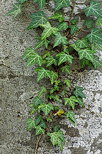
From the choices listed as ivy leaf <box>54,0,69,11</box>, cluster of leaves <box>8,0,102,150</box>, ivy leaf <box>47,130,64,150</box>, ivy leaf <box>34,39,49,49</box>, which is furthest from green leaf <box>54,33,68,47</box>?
ivy leaf <box>47,130,64,150</box>

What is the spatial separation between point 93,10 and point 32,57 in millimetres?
Result: 533

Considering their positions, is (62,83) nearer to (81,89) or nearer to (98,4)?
(81,89)

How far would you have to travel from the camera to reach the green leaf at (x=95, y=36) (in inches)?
67.7

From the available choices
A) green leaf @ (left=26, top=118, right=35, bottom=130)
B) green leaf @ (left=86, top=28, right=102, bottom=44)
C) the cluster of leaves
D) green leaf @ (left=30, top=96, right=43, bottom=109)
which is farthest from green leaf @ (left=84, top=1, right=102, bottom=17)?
green leaf @ (left=26, top=118, right=35, bottom=130)

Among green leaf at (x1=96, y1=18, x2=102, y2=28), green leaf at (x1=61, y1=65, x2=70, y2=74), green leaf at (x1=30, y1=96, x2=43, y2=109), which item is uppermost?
green leaf at (x1=96, y1=18, x2=102, y2=28)

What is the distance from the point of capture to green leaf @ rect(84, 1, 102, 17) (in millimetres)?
1752

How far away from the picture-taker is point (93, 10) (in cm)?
177

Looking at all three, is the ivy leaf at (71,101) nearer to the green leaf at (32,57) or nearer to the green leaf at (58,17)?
the green leaf at (32,57)

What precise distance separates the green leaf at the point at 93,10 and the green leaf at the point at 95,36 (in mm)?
111

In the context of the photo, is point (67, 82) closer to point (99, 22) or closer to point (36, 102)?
point (36, 102)

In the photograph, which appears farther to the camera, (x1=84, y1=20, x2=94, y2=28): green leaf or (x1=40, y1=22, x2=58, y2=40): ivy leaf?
(x1=84, y1=20, x2=94, y2=28): green leaf

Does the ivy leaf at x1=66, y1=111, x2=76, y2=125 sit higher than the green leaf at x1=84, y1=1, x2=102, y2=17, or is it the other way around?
the green leaf at x1=84, y1=1, x2=102, y2=17

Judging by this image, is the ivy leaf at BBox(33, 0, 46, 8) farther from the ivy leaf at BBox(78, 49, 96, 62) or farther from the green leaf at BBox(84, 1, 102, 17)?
the ivy leaf at BBox(78, 49, 96, 62)

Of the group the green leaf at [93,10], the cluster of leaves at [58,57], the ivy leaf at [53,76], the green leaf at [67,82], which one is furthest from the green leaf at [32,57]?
the green leaf at [93,10]
